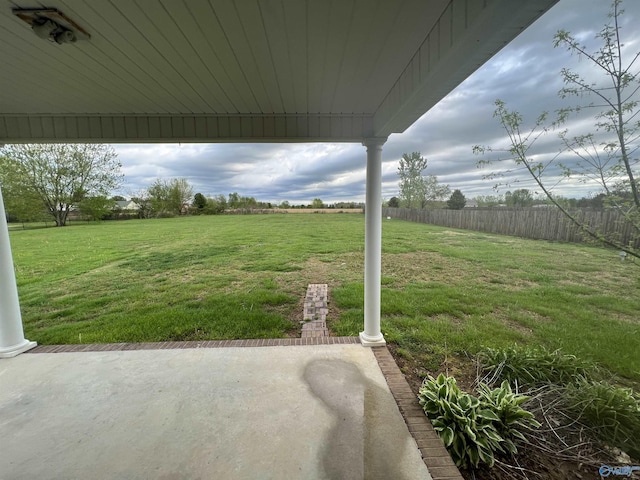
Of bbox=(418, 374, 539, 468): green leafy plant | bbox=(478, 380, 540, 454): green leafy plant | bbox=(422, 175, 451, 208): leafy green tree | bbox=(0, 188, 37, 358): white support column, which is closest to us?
bbox=(418, 374, 539, 468): green leafy plant

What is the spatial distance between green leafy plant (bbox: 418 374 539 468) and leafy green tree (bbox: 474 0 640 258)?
132 centimetres

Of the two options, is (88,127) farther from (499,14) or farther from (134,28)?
(499,14)

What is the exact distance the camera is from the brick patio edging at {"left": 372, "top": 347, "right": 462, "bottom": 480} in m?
1.54

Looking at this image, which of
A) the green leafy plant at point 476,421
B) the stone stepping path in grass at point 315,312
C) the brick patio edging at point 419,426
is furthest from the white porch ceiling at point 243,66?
the stone stepping path in grass at point 315,312

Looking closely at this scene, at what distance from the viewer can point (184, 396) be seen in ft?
7.16

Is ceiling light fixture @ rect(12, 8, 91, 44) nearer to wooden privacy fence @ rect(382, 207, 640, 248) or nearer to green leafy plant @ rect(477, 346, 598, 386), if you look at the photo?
wooden privacy fence @ rect(382, 207, 640, 248)

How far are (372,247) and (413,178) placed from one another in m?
13.7

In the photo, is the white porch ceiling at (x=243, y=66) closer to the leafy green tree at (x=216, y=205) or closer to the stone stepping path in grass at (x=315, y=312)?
the stone stepping path in grass at (x=315, y=312)

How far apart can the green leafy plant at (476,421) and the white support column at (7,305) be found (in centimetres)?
428

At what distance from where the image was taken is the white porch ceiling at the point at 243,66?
4.02 ft

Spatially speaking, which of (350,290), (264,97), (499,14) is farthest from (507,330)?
(264,97)

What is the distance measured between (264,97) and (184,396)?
8.83ft

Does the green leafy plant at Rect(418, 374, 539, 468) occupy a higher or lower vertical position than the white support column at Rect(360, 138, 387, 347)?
lower

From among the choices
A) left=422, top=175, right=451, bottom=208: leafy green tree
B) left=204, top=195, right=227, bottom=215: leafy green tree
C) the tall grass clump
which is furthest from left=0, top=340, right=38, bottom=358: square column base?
left=204, top=195, right=227, bottom=215: leafy green tree
